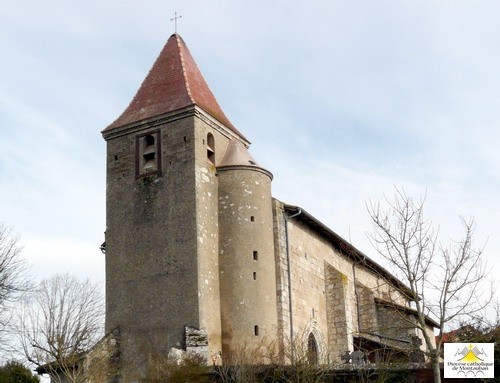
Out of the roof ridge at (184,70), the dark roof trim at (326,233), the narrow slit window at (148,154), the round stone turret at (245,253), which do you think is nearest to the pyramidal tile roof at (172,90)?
the roof ridge at (184,70)

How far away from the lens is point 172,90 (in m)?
29.6

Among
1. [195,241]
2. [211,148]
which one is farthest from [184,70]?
[195,241]

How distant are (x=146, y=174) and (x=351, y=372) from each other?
36.5 feet

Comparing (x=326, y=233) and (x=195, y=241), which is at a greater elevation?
(x=326, y=233)

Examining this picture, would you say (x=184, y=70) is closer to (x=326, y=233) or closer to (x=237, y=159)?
(x=237, y=159)

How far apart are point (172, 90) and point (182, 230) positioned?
615 centimetres

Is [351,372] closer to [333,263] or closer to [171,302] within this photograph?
[171,302]

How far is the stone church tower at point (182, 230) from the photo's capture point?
2598 cm

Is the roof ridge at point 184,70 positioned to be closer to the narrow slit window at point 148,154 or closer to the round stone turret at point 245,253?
the narrow slit window at point 148,154

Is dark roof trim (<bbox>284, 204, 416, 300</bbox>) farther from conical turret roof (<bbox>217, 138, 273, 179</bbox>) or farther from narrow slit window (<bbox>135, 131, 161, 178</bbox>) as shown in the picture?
narrow slit window (<bbox>135, 131, 161, 178</bbox>)

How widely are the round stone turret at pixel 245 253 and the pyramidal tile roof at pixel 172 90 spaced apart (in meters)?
2.55

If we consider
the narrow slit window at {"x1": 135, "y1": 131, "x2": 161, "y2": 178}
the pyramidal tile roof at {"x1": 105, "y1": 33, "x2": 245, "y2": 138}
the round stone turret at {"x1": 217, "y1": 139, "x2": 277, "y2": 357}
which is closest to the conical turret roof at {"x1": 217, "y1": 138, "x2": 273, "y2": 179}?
the round stone turret at {"x1": 217, "y1": 139, "x2": 277, "y2": 357}

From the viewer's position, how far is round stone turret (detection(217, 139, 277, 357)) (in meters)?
26.3

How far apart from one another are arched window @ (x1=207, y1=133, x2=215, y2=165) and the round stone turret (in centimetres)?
39
